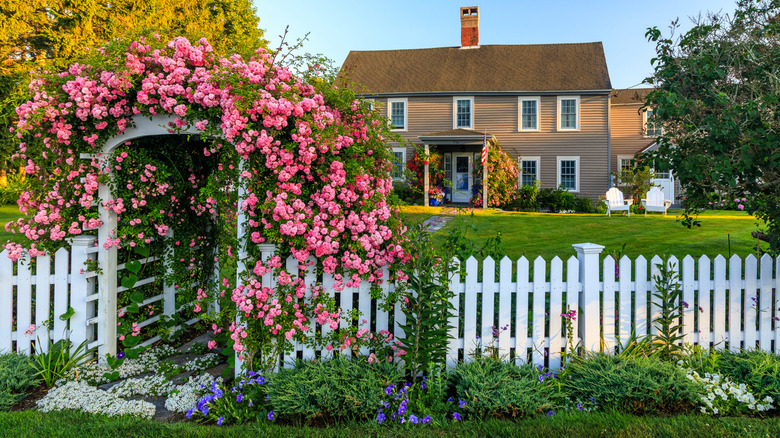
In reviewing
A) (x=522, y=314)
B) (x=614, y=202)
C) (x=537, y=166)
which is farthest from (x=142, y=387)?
(x=537, y=166)

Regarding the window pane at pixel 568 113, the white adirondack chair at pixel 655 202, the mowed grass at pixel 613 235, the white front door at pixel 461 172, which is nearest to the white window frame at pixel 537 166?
the window pane at pixel 568 113

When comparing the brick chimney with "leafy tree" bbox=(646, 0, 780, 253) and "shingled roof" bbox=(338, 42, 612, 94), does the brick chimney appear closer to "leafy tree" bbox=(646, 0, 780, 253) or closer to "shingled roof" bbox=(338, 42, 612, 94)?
"shingled roof" bbox=(338, 42, 612, 94)

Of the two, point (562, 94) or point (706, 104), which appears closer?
point (706, 104)

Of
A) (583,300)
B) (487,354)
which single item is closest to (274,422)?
(487,354)

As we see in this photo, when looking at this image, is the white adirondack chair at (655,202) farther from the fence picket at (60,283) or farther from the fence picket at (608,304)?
the fence picket at (60,283)

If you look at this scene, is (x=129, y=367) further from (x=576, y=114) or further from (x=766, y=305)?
(x=576, y=114)

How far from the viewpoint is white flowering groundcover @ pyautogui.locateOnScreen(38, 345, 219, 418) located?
320 cm

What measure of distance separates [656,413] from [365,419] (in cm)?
184

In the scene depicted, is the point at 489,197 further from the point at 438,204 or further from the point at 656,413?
the point at 656,413

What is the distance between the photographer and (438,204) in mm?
17453

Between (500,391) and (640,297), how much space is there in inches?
57.1

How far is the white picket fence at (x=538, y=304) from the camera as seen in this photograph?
358 cm

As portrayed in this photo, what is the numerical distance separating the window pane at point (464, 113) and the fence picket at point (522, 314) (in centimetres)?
1575

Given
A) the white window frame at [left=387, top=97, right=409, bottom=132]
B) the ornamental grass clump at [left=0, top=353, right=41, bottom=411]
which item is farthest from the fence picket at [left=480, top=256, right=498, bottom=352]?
the white window frame at [left=387, top=97, right=409, bottom=132]
